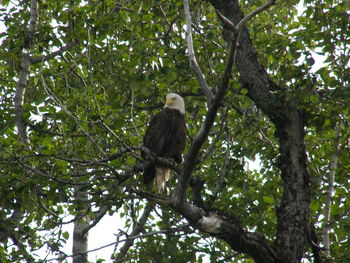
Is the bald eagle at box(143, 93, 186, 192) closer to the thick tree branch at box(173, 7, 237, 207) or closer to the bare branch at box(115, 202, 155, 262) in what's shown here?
the bare branch at box(115, 202, 155, 262)

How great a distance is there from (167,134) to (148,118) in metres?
0.66

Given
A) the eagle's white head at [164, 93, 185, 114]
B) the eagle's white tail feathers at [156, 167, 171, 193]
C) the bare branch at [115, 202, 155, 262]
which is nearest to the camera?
the eagle's white tail feathers at [156, 167, 171, 193]

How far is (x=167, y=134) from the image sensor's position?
5.26m

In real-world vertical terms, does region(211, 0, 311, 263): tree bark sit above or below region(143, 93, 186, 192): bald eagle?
below

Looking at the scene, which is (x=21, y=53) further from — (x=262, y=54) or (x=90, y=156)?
(x=262, y=54)

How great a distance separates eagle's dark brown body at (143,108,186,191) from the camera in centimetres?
523

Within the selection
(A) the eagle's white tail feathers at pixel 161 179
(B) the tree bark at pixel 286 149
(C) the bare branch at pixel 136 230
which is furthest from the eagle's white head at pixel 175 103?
(B) the tree bark at pixel 286 149

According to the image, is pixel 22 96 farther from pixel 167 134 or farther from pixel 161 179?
pixel 161 179

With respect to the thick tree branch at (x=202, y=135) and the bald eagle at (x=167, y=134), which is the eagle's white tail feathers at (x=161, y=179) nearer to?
the bald eagle at (x=167, y=134)

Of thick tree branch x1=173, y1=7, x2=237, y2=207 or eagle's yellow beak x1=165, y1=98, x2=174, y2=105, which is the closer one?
thick tree branch x1=173, y1=7, x2=237, y2=207

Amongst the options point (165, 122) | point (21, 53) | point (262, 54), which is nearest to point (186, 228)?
point (262, 54)

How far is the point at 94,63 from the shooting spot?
5031 millimetres

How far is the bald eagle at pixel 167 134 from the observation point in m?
5.23

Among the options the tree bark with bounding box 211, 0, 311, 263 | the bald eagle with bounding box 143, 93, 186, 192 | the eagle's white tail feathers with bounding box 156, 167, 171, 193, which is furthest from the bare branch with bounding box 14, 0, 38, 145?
the tree bark with bounding box 211, 0, 311, 263
